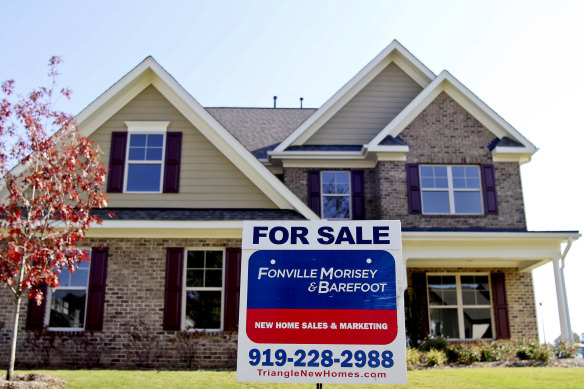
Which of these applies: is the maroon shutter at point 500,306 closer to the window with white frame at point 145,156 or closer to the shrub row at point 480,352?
the shrub row at point 480,352

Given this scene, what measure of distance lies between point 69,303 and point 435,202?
1000 cm

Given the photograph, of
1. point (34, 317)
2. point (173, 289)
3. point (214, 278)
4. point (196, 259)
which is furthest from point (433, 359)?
point (34, 317)

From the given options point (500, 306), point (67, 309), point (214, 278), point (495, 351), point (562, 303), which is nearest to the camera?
point (67, 309)

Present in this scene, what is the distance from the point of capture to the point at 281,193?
13984 millimetres

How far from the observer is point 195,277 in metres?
13.3

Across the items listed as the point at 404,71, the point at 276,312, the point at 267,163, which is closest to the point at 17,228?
the point at 276,312

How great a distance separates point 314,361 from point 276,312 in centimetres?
64

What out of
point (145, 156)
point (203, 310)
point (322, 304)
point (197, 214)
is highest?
point (145, 156)

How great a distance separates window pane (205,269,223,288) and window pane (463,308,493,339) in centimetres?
752

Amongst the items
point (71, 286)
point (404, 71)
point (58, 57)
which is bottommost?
point (71, 286)

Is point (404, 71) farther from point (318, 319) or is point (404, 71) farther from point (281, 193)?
point (318, 319)

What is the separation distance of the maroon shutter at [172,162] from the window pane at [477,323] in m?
8.97

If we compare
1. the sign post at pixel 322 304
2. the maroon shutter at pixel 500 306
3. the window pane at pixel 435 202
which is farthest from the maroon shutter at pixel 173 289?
the maroon shutter at pixel 500 306

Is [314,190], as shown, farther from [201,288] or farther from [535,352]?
[535,352]
